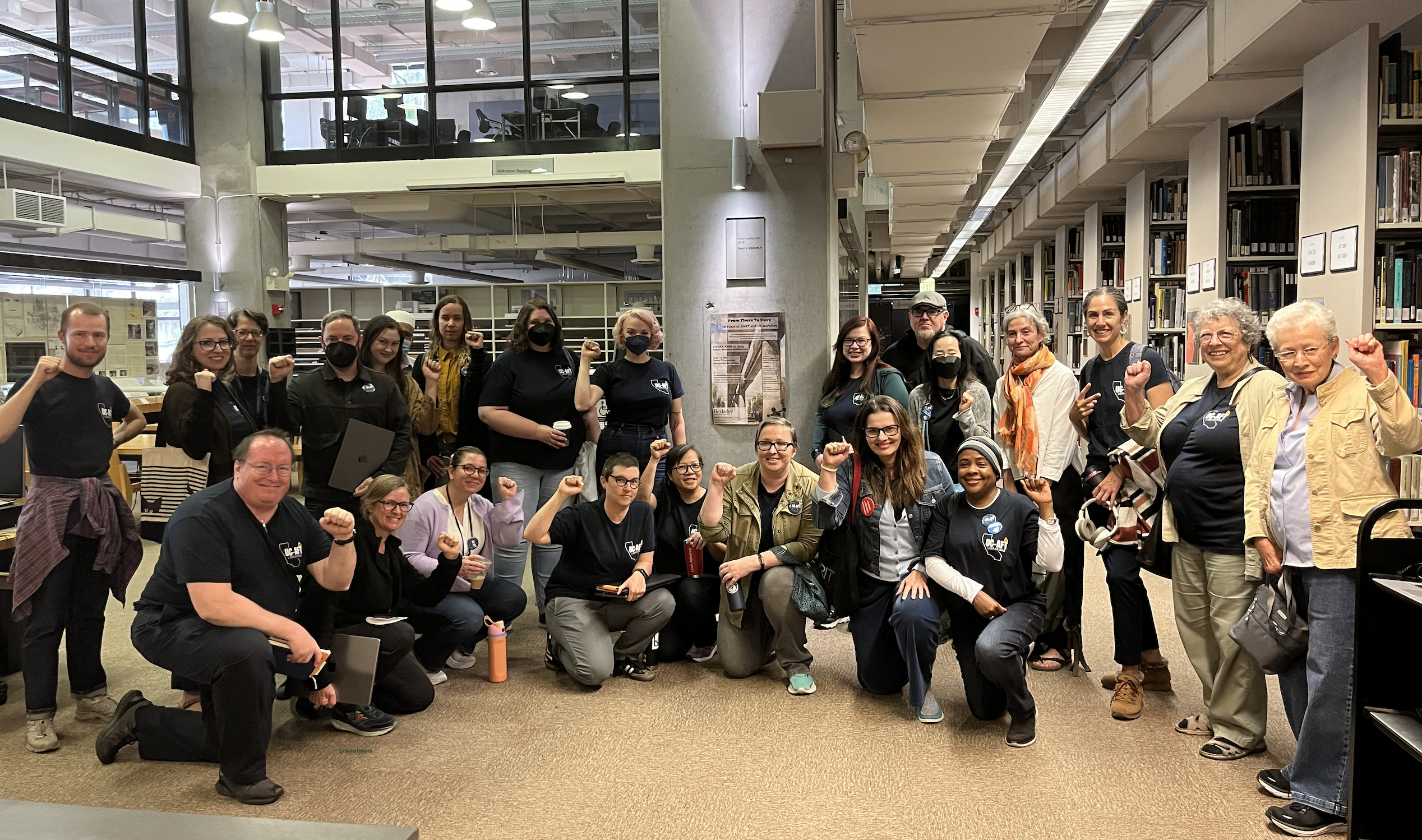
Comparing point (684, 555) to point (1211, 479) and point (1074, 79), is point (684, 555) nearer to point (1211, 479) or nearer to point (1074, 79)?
point (1211, 479)

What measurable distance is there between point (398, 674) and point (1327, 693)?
116 inches

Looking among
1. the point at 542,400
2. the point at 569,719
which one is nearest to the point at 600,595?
the point at 569,719

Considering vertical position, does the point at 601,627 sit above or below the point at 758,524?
below

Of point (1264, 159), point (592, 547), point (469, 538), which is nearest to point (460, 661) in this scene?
point (469, 538)

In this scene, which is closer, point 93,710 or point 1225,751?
point 1225,751

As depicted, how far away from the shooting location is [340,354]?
390 centimetres

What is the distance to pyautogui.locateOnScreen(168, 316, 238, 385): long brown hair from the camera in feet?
11.8

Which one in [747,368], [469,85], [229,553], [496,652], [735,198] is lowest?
[496,652]

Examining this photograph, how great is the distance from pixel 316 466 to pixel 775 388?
99.1 inches

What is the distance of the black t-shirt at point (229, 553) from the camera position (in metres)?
2.78

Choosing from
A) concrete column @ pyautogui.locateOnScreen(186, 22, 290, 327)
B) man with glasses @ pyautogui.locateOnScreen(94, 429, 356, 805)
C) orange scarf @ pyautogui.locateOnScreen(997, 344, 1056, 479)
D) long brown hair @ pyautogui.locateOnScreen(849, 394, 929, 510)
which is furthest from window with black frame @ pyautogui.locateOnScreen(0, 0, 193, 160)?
orange scarf @ pyautogui.locateOnScreen(997, 344, 1056, 479)

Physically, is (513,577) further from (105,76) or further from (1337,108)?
(105,76)

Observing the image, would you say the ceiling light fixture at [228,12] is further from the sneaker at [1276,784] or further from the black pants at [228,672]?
the sneaker at [1276,784]

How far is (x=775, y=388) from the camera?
540 centimetres
